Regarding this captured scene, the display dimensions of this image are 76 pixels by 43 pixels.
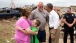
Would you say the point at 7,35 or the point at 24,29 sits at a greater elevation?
the point at 24,29

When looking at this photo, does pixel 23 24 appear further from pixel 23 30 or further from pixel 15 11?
pixel 15 11

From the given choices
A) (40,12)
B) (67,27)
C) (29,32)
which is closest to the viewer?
(29,32)

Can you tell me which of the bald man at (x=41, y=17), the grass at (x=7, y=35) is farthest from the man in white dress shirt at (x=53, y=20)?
the grass at (x=7, y=35)

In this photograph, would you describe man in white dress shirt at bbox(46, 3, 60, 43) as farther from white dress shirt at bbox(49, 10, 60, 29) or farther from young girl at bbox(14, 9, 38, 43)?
young girl at bbox(14, 9, 38, 43)

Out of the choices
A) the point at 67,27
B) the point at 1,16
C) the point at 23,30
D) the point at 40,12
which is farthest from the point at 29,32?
the point at 1,16

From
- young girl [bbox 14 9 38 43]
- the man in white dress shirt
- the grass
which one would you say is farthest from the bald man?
the grass

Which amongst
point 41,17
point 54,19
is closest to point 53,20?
point 54,19

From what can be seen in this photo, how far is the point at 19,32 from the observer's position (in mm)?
6484

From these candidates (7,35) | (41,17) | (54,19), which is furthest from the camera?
(7,35)

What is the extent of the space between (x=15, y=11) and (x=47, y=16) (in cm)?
2379

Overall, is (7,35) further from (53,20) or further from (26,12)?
→ (26,12)

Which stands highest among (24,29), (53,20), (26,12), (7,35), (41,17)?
(26,12)

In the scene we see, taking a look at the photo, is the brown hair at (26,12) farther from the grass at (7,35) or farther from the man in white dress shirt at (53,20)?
the grass at (7,35)

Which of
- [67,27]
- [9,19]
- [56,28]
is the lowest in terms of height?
[9,19]
